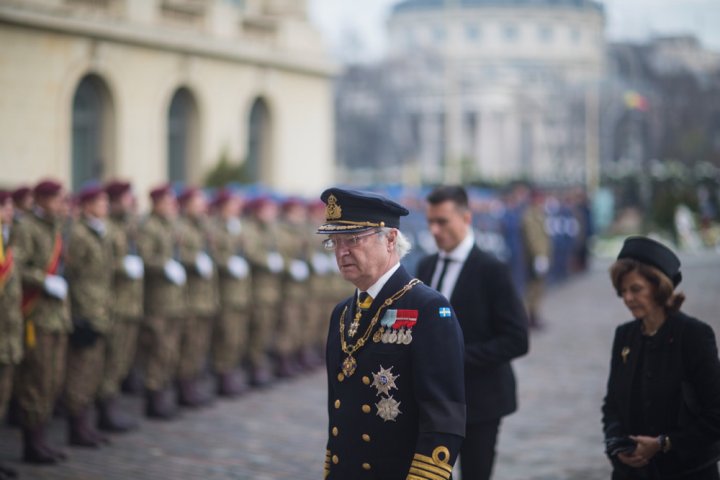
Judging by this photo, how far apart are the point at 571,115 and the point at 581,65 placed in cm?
3107

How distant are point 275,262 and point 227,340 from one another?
4.43 feet

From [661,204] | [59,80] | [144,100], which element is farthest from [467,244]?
[661,204]

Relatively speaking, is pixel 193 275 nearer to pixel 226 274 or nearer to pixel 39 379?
pixel 226 274

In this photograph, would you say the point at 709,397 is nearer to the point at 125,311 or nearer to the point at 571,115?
the point at 125,311

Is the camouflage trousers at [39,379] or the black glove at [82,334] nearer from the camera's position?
the camouflage trousers at [39,379]

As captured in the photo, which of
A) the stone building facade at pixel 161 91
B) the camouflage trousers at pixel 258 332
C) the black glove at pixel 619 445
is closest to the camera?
the black glove at pixel 619 445

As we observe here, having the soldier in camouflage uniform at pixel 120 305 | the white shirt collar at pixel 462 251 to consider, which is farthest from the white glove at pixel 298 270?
the white shirt collar at pixel 462 251

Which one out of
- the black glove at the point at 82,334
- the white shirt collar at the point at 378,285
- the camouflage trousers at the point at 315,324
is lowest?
the camouflage trousers at the point at 315,324

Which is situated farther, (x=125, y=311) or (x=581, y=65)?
(x=581, y=65)

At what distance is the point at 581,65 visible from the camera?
343 feet

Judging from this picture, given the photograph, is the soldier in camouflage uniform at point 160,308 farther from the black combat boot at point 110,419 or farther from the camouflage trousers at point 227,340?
the camouflage trousers at point 227,340

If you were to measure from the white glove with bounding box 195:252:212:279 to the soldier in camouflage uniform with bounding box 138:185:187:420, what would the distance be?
1.14ft

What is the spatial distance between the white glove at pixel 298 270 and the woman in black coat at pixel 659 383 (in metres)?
8.46

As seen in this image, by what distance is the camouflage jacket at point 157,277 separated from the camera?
429 inches
